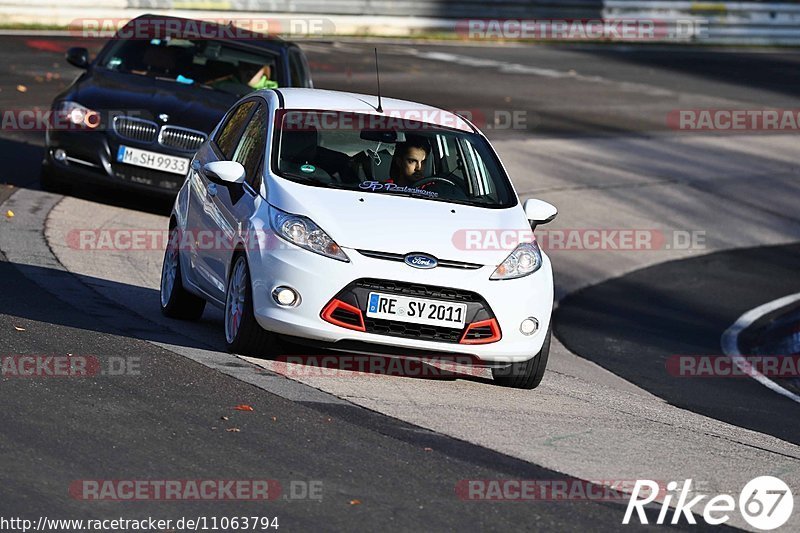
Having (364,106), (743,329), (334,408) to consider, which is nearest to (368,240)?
(334,408)

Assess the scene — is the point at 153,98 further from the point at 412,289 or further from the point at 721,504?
the point at 721,504

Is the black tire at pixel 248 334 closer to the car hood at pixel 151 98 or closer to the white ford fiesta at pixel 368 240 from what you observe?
the white ford fiesta at pixel 368 240

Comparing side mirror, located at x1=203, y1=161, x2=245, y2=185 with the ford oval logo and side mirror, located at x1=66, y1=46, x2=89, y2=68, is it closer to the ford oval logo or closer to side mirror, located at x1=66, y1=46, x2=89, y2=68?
the ford oval logo

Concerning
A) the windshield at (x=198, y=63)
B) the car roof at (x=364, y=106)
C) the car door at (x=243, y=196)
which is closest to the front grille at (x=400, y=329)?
the car door at (x=243, y=196)

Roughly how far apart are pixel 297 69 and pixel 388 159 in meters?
6.27

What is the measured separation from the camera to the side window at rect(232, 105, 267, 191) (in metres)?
8.91

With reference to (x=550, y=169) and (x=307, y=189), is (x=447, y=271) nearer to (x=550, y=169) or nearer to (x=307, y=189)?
(x=307, y=189)

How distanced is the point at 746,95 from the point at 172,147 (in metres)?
17.5

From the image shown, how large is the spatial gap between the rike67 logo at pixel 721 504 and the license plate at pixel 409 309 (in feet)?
5.56

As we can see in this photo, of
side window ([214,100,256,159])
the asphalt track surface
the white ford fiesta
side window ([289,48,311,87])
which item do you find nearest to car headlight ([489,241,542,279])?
the white ford fiesta

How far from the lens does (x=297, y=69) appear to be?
49.9ft

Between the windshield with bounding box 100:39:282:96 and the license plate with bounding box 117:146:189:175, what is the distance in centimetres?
120

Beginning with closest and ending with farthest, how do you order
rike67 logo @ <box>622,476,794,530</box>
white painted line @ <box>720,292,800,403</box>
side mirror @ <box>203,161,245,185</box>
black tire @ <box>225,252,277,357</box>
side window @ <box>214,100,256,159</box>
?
1. rike67 logo @ <box>622,476,794,530</box>
2. black tire @ <box>225,252,277,357</box>
3. side mirror @ <box>203,161,245,185</box>
4. side window @ <box>214,100,256,159</box>
5. white painted line @ <box>720,292,800,403</box>

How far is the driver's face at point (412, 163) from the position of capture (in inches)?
357
